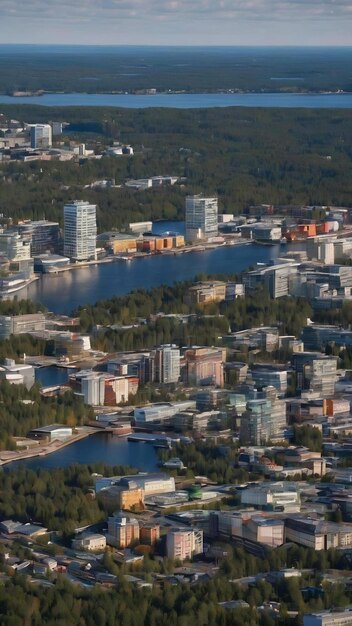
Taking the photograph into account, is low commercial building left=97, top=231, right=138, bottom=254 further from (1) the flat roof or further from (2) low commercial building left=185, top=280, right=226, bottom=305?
(1) the flat roof

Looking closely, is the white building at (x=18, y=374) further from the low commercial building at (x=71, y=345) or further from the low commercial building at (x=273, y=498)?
the low commercial building at (x=273, y=498)

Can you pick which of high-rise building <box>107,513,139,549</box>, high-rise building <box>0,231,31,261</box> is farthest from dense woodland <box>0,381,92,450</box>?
high-rise building <box>0,231,31,261</box>

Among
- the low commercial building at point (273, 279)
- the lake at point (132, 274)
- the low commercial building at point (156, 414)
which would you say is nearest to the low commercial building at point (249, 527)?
the low commercial building at point (156, 414)

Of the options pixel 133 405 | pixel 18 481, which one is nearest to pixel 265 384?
pixel 133 405

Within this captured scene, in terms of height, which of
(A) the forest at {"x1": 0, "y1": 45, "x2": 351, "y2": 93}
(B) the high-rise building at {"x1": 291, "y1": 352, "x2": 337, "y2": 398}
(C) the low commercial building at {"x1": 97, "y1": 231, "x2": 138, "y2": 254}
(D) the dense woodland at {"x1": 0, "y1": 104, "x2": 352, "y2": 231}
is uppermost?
(B) the high-rise building at {"x1": 291, "y1": 352, "x2": 337, "y2": 398}

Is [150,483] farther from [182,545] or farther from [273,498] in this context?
[182,545]

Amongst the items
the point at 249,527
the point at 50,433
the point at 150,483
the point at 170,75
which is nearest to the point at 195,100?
the point at 170,75
